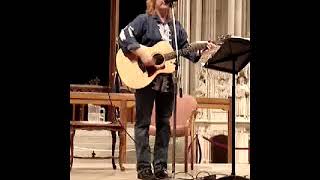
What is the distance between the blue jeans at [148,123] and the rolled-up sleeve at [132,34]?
1.08 ft

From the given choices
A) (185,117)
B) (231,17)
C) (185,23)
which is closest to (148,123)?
(185,117)

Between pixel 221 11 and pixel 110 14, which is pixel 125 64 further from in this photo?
pixel 110 14

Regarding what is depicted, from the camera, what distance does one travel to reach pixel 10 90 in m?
1.10

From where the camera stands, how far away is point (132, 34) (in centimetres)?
385

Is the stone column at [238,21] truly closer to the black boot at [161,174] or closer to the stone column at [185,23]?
the stone column at [185,23]

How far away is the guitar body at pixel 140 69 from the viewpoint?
381 cm

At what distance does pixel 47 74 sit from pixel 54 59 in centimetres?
4

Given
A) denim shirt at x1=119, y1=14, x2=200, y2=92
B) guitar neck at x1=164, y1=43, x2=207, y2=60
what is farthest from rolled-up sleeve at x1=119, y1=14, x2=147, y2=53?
guitar neck at x1=164, y1=43, x2=207, y2=60

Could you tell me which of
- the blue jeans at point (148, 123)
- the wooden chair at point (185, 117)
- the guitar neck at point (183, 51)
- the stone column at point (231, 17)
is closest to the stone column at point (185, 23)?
the stone column at point (231, 17)

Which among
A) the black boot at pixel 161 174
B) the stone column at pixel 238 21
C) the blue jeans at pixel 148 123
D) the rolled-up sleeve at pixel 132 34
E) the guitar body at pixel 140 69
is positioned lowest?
the black boot at pixel 161 174

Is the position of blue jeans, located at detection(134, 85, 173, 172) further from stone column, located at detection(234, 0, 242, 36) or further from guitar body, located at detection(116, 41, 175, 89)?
stone column, located at detection(234, 0, 242, 36)
